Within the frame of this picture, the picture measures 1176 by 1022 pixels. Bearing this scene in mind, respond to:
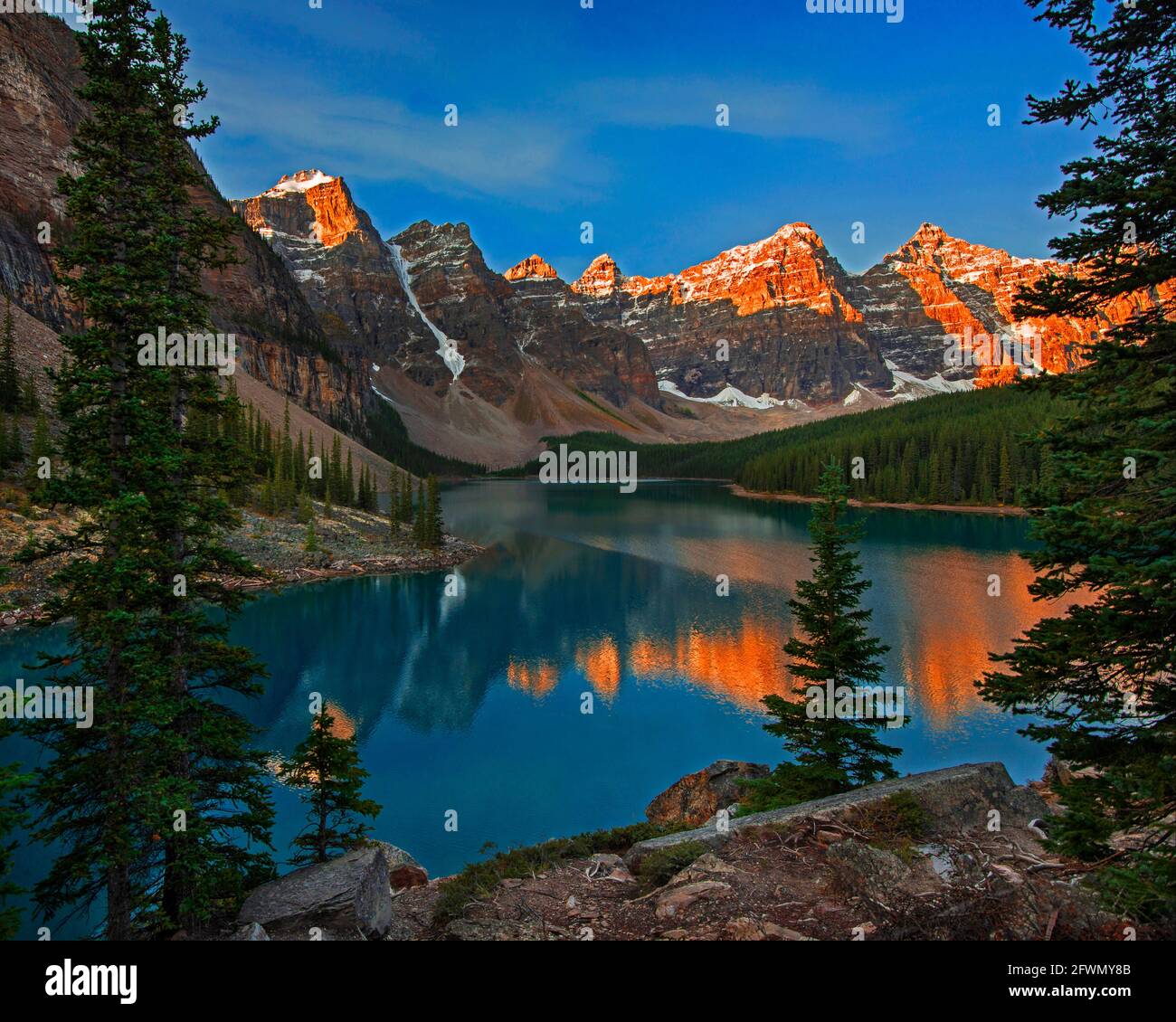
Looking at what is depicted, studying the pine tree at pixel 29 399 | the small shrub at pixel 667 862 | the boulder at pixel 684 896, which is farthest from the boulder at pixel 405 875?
the pine tree at pixel 29 399

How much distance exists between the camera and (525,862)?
13.2 m

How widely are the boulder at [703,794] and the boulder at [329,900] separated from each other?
32.6ft

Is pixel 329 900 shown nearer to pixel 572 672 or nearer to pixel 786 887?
pixel 786 887

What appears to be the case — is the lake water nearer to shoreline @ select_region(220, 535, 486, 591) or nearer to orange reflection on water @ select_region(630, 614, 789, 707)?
orange reflection on water @ select_region(630, 614, 789, 707)

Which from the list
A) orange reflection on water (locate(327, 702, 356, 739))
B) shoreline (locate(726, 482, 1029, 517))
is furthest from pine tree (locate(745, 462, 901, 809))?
shoreline (locate(726, 482, 1029, 517))

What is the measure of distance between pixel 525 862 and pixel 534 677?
23457 millimetres

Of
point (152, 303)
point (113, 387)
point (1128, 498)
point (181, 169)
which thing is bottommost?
point (1128, 498)

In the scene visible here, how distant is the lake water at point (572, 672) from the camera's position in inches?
939

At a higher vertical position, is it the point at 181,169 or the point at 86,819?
the point at 181,169
